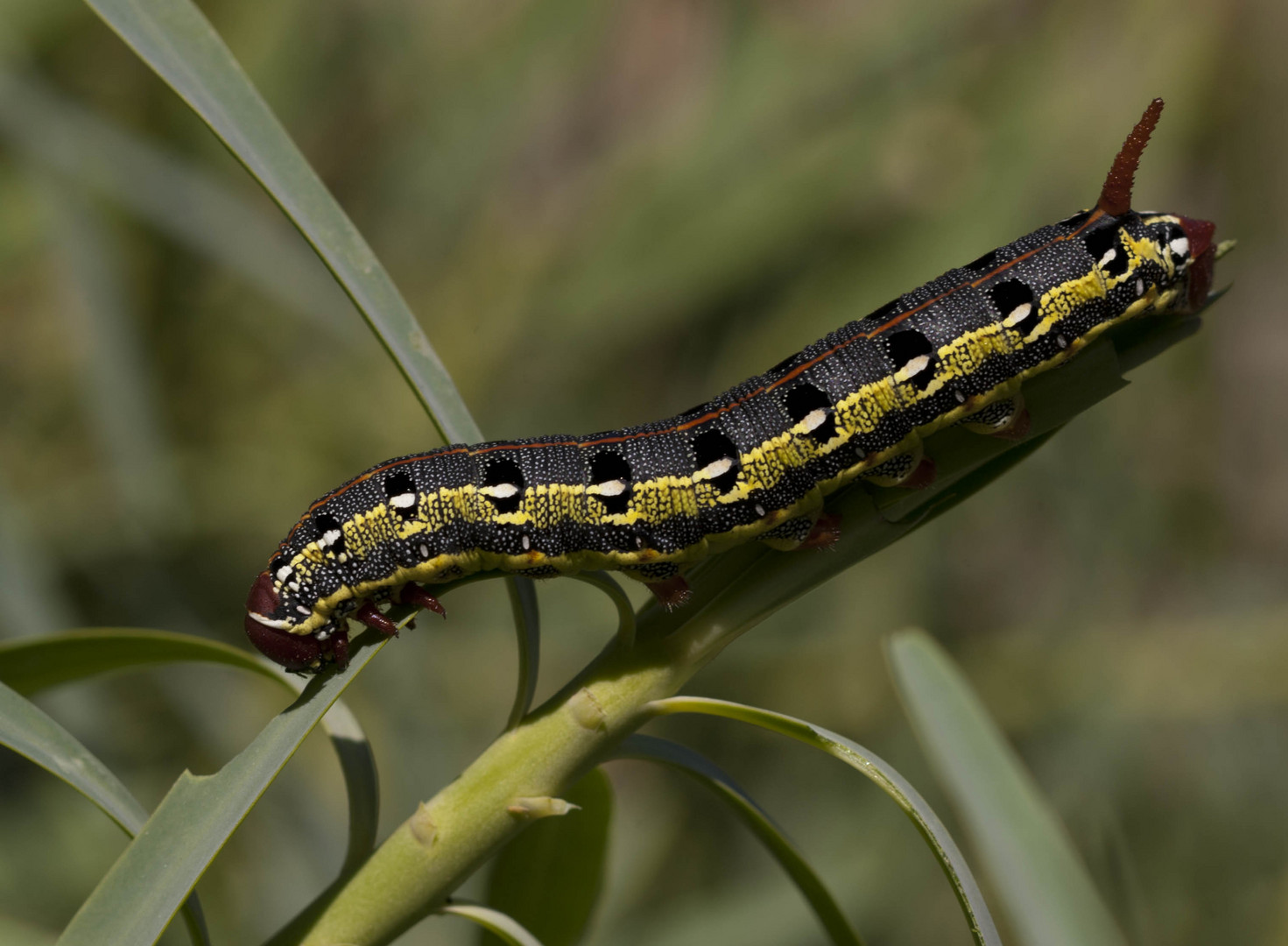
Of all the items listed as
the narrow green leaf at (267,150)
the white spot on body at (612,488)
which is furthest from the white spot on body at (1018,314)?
the narrow green leaf at (267,150)

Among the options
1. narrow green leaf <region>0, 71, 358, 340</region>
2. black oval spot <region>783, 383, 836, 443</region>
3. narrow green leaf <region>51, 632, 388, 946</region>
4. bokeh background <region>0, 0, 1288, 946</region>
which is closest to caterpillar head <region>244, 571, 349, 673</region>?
narrow green leaf <region>51, 632, 388, 946</region>

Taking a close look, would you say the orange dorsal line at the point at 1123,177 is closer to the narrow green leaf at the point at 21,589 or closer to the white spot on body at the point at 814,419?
the white spot on body at the point at 814,419

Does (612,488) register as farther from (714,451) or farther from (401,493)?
(401,493)

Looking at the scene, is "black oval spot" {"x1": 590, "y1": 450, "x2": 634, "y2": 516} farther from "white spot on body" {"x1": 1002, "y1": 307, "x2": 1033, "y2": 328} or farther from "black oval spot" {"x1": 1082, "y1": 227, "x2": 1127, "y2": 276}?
"black oval spot" {"x1": 1082, "y1": 227, "x2": 1127, "y2": 276}

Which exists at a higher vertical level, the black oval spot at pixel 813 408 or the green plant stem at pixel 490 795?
the black oval spot at pixel 813 408

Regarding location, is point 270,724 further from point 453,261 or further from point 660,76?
point 660,76

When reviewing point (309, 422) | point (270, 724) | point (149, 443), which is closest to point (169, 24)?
point (270, 724)
